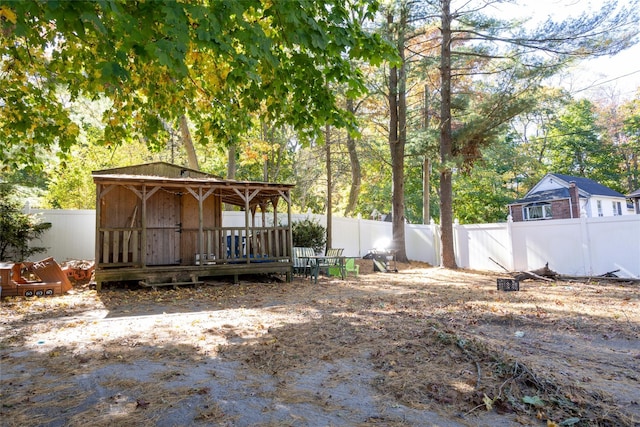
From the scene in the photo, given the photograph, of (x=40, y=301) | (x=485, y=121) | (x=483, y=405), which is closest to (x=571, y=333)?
(x=483, y=405)

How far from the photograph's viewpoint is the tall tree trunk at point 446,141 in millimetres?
12797

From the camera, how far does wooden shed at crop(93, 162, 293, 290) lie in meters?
8.62

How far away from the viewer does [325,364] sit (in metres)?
3.36

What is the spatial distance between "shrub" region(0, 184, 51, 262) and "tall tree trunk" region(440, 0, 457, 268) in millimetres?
12105

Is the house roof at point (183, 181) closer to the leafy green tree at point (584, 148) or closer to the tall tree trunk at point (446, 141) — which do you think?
the tall tree trunk at point (446, 141)

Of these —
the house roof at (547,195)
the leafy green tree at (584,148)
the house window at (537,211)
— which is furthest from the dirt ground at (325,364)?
the leafy green tree at (584,148)

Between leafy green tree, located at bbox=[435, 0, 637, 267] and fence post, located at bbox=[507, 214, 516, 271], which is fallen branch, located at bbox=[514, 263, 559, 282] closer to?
fence post, located at bbox=[507, 214, 516, 271]

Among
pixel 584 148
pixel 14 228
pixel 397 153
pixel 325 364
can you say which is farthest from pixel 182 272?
pixel 584 148

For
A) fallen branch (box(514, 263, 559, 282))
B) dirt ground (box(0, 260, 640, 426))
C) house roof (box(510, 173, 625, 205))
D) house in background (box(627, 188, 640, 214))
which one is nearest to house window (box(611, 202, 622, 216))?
house roof (box(510, 173, 625, 205))

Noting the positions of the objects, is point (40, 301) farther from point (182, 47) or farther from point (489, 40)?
point (489, 40)

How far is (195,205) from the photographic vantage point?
34.9ft

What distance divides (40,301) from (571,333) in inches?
329

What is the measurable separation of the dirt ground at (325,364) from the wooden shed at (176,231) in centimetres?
247

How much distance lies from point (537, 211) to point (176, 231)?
910 inches
